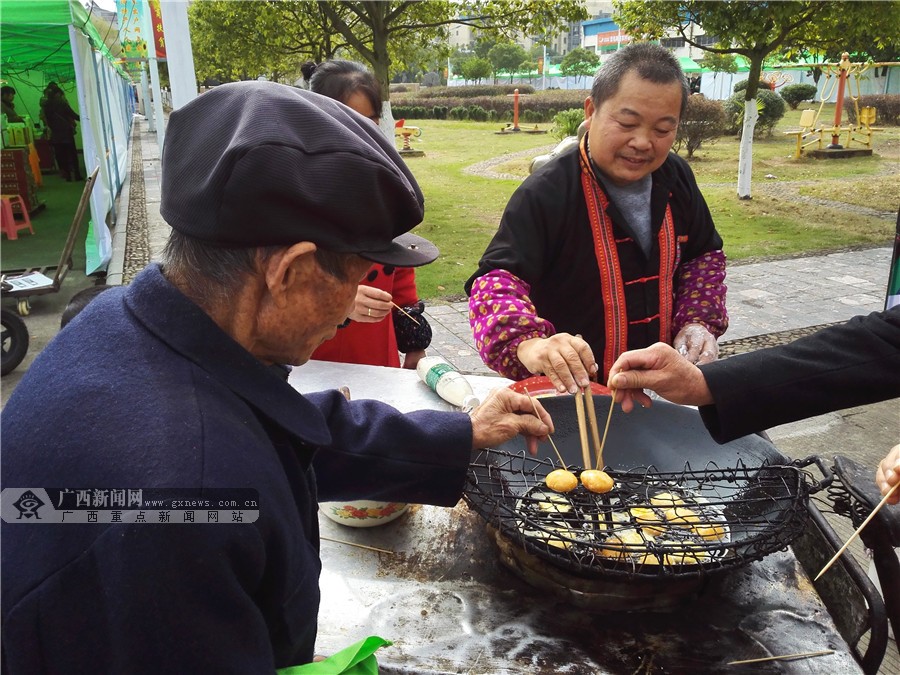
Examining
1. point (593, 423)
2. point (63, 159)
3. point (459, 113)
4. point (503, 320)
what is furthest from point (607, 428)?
point (459, 113)

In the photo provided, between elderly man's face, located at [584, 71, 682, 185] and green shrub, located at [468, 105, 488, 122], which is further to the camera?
green shrub, located at [468, 105, 488, 122]

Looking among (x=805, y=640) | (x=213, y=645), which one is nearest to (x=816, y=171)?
(x=805, y=640)

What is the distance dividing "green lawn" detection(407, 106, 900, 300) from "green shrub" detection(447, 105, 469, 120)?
1333 cm

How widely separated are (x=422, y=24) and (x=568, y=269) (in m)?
8.52

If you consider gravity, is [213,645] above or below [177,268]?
below

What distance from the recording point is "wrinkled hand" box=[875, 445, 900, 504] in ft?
4.97

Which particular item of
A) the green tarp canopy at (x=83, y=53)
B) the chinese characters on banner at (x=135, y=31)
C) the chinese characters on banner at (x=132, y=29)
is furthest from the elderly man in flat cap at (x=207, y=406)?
→ the chinese characters on banner at (x=132, y=29)

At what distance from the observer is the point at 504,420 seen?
5.48 feet

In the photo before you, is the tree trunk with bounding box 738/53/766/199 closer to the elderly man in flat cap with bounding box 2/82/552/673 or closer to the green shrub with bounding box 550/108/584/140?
the green shrub with bounding box 550/108/584/140

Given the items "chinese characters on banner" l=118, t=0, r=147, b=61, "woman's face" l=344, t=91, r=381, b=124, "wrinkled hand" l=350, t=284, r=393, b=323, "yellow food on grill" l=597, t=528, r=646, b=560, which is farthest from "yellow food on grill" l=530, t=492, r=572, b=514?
"chinese characters on banner" l=118, t=0, r=147, b=61

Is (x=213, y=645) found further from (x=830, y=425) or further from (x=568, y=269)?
(x=830, y=425)

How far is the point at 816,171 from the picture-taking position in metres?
14.9

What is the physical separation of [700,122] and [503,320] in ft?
51.7

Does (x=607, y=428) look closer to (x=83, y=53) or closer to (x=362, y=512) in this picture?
(x=362, y=512)
